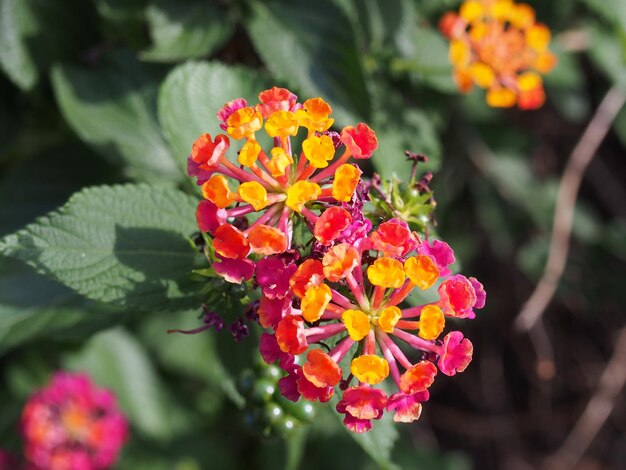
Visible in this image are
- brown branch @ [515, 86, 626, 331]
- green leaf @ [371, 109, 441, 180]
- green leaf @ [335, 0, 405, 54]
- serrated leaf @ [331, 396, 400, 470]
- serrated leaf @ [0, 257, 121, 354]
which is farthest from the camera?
brown branch @ [515, 86, 626, 331]

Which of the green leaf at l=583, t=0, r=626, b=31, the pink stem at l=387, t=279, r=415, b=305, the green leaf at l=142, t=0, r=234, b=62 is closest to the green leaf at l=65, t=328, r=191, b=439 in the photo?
the green leaf at l=142, t=0, r=234, b=62

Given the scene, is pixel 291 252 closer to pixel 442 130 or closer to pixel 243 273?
pixel 243 273

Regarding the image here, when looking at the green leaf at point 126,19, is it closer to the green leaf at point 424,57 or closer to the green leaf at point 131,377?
the green leaf at point 424,57

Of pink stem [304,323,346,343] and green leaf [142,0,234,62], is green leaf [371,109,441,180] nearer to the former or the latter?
green leaf [142,0,234,62]

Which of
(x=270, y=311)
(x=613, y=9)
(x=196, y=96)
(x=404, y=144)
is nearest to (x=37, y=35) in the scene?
(x=196, y=96)

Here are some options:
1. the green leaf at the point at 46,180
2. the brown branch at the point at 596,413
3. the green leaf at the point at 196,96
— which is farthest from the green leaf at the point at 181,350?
the brown branch at the point at 596,413

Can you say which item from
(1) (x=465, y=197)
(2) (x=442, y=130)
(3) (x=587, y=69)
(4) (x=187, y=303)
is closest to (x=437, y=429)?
(1) (x=465, y=197)

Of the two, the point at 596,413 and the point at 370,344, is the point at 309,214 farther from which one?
the point at 596,413
